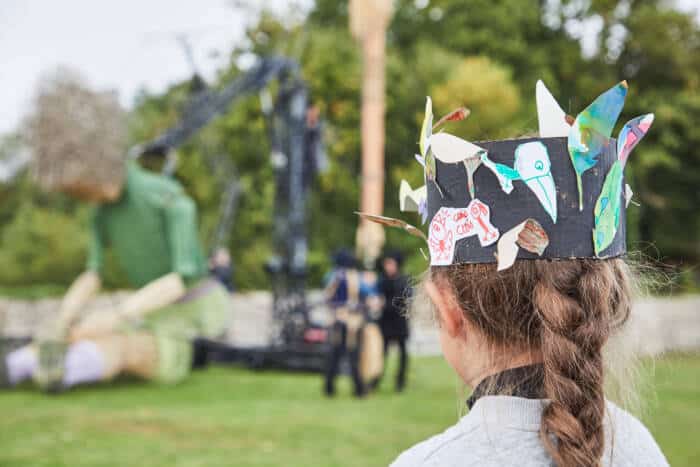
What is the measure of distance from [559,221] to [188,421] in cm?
499

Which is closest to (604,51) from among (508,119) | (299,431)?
(508,119)

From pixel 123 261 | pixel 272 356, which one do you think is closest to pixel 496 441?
pixel 123 261

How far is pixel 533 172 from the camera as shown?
1.23m

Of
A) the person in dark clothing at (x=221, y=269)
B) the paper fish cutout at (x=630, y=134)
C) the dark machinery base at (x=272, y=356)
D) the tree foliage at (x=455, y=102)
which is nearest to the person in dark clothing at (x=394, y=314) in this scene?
the dark machinery base at (x=272, y=356)

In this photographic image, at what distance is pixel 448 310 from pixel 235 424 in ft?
15.5

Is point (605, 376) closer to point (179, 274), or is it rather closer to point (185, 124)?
point (179, 274)

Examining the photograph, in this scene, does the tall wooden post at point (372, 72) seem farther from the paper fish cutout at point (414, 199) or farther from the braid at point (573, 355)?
the braid at point (573, 355)

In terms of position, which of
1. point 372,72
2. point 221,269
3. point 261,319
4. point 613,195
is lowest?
point 261,319

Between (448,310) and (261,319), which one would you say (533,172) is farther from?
(261,319)

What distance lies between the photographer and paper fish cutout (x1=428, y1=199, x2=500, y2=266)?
1237 millimetres

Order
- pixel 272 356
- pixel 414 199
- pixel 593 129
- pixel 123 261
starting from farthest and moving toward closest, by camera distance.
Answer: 1. pixel 272 356
2. pixel 123 261
3. pixel 414 199
4. pixel 593 129

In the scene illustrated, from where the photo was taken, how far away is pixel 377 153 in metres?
8.44

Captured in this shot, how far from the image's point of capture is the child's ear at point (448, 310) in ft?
4.04

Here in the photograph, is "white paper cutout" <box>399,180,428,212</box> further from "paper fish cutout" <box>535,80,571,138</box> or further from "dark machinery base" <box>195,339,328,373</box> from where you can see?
"dark machinery base" <box>195,339,328,373</box>
